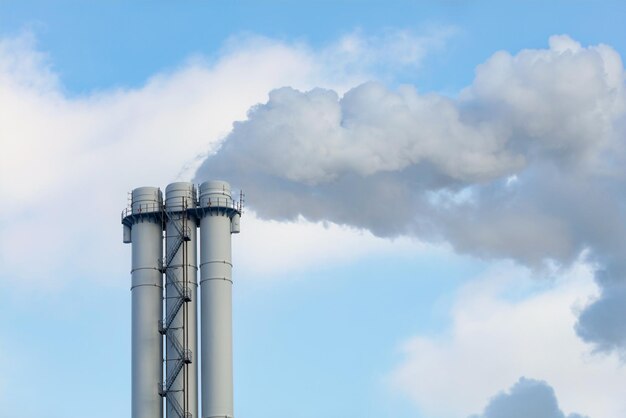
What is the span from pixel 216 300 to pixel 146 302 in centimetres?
507

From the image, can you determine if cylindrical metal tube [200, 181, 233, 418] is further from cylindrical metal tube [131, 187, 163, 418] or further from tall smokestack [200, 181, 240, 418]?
cylindrical metal tube [131, 187, 163, 418]

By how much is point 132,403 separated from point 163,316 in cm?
645

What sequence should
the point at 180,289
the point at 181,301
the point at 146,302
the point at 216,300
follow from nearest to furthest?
the point at 216,300 < the point at 181,301 < the point at 180,289 < the point at 146,302

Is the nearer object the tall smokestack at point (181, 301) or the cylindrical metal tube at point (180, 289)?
the tall smokestack at point (181, 301)

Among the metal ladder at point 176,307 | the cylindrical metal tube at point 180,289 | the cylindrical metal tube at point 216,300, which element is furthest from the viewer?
the cylindrical metal tube at point 180,289

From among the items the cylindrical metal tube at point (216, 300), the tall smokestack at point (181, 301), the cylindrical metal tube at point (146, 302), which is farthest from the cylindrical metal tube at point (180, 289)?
the cylindrical metal tube at point (216, 300)

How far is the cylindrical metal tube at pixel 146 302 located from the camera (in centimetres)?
10662

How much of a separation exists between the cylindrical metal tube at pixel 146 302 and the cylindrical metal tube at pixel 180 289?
26.7 inches

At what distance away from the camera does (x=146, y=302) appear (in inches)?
4274

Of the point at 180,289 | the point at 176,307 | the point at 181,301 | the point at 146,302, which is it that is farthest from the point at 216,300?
the point at 146,302

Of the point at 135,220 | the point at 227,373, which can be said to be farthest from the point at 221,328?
the point at 135,220

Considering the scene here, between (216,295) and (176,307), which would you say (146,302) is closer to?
(176,307)

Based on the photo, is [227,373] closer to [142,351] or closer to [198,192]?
[142,351]

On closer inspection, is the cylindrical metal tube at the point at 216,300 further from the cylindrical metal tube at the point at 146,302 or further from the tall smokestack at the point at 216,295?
the cylindrical metal tube at the point at 146,302
